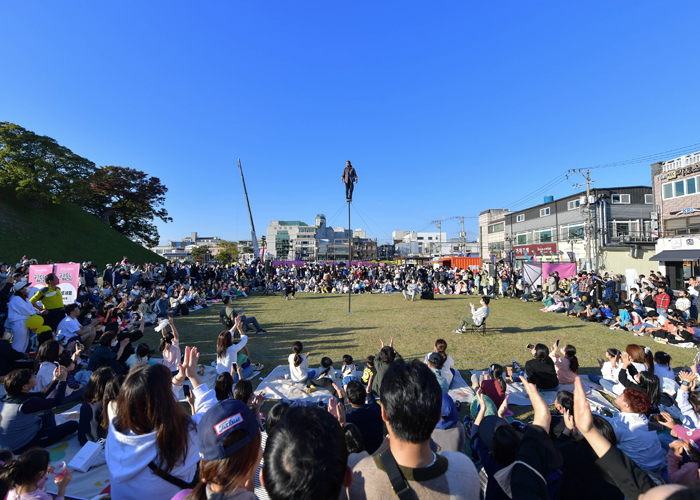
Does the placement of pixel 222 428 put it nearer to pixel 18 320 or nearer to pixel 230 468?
pixel 230 468

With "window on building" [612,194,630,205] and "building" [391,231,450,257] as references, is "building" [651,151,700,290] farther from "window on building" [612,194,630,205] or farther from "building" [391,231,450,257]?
"building" [391,231,450,257]

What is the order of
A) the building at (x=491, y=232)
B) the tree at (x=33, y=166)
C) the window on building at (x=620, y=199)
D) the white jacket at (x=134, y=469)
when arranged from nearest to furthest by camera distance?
the white jacket at (x=134, y=469) → the tree at (x=33, y=166) → the window on building at (x=620, y=199) → the building at (x=491, y=232)

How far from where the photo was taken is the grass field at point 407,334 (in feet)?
23.7

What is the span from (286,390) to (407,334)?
4581mm

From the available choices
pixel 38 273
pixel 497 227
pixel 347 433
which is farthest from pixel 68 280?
pixel 497 227

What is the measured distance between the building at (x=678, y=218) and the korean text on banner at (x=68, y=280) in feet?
101

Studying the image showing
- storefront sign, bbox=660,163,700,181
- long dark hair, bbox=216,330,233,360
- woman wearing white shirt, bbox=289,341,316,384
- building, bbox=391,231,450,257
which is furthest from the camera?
building, bbox=391,231,450,257

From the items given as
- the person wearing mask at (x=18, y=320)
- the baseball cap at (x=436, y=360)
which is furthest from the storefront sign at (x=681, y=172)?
the person wearing mask at (x=18, y=320)

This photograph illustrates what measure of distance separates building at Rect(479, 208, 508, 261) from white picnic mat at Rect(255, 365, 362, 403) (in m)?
42.5

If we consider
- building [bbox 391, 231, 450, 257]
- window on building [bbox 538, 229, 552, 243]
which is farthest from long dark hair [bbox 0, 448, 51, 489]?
building [bbox 391, 231, 450, 257]

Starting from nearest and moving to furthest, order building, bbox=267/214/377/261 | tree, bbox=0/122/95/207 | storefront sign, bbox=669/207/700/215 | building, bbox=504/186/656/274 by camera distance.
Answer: storefront sign, bbox=669/207/700/215, tree, bbox=0/122/95/207, building, bbox=504/186/656/274, building, bbox=267/214/377/261

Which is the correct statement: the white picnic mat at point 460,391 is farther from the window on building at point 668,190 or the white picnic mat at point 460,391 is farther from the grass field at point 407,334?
the window on building at point 668,190

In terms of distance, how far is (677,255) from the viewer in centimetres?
1973

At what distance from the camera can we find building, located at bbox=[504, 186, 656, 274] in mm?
24531
